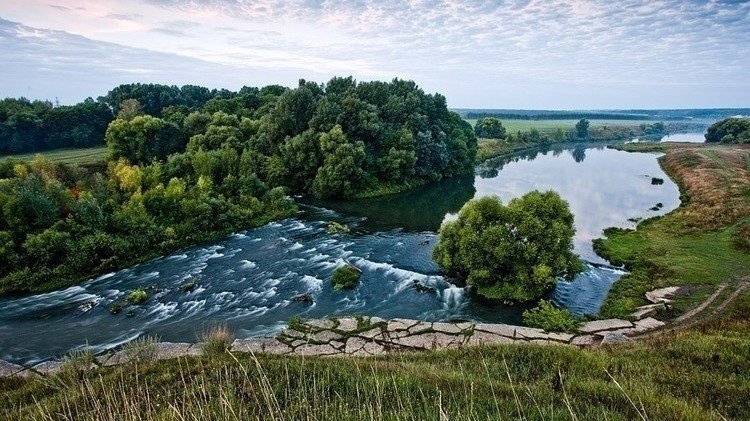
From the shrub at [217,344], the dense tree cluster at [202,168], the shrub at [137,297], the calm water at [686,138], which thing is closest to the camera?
the shrub at [217,344]

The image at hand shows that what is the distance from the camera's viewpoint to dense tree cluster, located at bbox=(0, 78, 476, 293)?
27.1 metres

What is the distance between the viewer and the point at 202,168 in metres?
42.1

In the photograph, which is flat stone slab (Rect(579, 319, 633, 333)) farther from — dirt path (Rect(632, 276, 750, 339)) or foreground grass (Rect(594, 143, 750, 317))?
foreground grass (Rect(594, 143, 750, 317))

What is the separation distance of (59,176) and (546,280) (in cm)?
3909

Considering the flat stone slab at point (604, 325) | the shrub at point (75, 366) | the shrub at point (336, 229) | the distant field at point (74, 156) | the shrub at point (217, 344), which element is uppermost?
the distant field at point (74, 156)

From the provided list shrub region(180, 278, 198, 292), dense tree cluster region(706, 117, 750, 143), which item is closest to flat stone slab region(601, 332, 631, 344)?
shrub region(180, 278, 198, 292)

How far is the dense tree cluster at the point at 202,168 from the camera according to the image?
88.8 feet

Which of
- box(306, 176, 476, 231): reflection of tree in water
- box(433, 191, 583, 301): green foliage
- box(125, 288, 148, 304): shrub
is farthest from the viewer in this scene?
box(306, 176, 476, 231): reflection of tree in water

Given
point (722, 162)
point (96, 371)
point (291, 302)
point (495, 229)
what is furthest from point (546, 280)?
point (722, 162)

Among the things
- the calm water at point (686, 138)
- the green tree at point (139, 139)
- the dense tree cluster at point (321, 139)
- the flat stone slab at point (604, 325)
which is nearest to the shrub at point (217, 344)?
the flat stone slab at point (604, 325)

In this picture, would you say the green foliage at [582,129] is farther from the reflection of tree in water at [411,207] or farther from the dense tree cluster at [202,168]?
the reflection of tree in water at [411,207]

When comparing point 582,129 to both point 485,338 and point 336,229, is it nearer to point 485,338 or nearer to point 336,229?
point 336,229

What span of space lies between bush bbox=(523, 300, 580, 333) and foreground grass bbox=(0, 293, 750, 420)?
476 cm

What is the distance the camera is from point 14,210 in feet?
87.2
